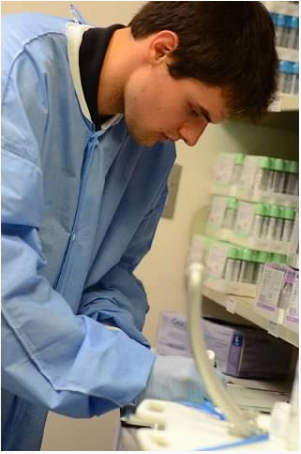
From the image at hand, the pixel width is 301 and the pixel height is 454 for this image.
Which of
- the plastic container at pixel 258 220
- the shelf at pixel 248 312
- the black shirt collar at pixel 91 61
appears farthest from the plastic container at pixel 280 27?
the black shirt collar at pixel 91 61

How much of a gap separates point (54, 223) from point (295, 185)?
2.84ft

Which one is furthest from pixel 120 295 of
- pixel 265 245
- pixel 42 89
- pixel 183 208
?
pixel 183 208

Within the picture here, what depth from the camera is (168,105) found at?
1107 mm

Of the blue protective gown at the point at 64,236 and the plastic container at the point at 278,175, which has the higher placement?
the blue protective gown at the point at 64,236

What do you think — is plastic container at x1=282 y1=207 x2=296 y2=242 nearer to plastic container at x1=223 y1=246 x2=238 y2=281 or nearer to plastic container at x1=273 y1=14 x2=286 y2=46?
plastic container at x1=223 y1=246 x2=238 y2=281

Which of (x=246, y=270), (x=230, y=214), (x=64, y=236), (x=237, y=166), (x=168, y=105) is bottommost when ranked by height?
(x=246, y=270)

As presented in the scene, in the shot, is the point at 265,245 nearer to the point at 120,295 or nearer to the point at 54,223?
the point at 120,295

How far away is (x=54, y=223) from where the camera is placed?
1150mm

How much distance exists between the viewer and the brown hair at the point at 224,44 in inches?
41.3

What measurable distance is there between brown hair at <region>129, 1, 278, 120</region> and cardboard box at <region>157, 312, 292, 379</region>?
0.97 m

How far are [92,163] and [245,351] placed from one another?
0.95 meters

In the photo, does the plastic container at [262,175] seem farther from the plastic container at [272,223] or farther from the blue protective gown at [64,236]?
the blue protective gown at [64,236]

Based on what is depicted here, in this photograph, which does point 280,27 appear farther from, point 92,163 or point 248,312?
point 92,163

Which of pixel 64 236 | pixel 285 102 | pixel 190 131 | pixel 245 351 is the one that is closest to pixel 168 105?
pixel 190 131
